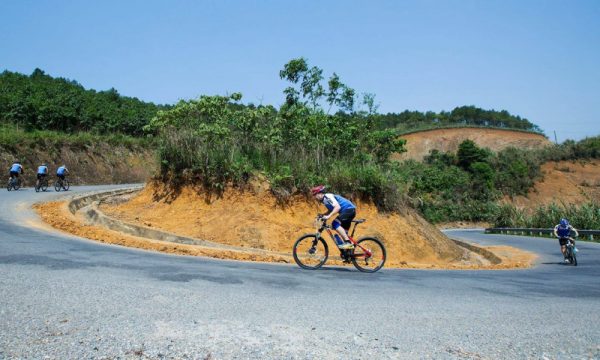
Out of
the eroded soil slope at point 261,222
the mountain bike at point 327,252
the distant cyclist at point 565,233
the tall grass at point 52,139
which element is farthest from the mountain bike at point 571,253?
the tall grass at point 52,139

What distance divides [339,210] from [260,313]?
525 cm

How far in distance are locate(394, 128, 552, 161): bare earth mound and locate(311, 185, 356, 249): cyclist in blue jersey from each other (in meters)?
79.2

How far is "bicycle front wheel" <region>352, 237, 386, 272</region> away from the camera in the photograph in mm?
11359

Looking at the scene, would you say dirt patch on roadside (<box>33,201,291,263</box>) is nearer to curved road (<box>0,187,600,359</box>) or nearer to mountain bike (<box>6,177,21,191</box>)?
curved road (<box>0,187,600,359</box>)

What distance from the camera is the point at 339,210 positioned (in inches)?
438

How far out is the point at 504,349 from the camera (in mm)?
5230

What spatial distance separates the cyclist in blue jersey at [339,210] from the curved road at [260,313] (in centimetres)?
92

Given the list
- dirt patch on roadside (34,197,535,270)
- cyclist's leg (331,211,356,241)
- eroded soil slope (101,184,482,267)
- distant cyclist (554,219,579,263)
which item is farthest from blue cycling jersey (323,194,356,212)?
distant cyclist (554,219,579,263)

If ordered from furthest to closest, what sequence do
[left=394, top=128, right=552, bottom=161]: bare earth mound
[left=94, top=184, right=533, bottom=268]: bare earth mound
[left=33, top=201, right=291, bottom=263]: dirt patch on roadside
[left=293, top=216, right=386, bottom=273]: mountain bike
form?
1. [left=394, top=128, right=552, bottom=161]: bare earth mound
2. [left=94, top=184, right=533, bottom=268]: bare earth mound
3. [left=33, top=201, right=291, bottom=263]: dirt patch on roadside
4. [left=293, top=216, right=386, bottom=273]: mountain bike

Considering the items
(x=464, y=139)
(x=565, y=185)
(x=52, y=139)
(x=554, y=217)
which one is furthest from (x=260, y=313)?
(x=464, y=139)

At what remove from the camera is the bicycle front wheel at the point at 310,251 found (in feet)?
37.2

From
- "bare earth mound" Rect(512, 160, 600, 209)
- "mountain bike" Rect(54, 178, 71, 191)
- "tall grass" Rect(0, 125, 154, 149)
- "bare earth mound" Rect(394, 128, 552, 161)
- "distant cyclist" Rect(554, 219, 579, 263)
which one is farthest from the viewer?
"bare earth mound" Rect(394, 128, 552, 161)

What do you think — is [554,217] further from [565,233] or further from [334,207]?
[334,207]

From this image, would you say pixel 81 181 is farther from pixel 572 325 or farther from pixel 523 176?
pixel 523 176
